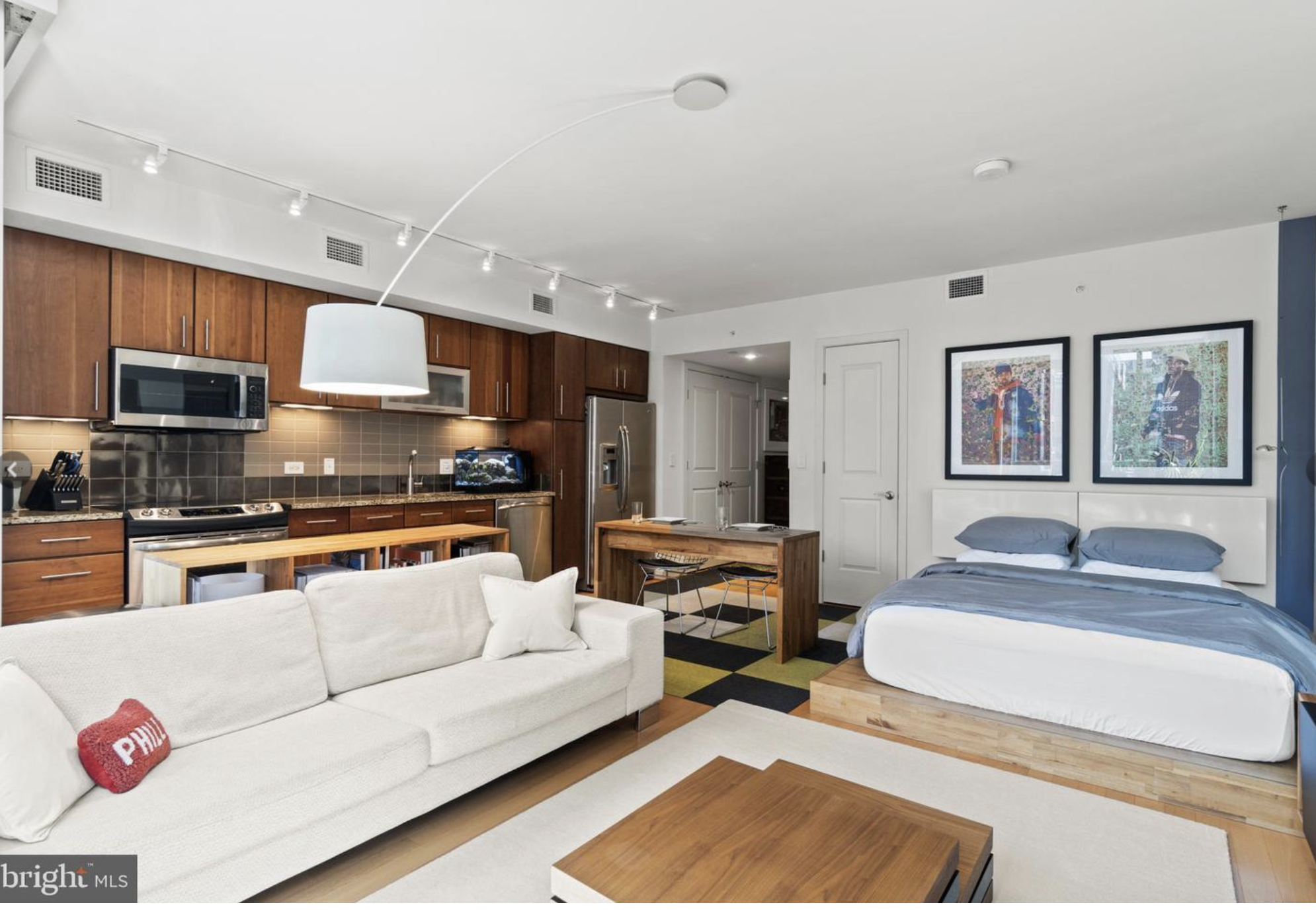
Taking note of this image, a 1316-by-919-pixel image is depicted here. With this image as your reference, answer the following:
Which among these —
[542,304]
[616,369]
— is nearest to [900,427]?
[616,369]

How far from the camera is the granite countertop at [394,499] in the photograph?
454cm

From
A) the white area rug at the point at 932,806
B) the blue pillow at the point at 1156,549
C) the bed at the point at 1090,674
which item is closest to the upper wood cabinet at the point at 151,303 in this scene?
the white area rug at the point at 932,806

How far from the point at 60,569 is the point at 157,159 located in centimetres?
205

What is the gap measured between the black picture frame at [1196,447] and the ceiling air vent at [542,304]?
13.4 ft

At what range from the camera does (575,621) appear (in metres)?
3.23

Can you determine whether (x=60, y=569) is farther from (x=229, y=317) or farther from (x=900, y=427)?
(x=900, y=427)

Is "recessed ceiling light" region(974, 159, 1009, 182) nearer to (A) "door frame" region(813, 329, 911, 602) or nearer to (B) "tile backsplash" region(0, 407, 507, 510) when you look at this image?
(A) "door frame" region(813, 329, 911, 602)

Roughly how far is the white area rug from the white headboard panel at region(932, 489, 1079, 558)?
2422 mm

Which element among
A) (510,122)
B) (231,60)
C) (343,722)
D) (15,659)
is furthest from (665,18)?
(15,659)

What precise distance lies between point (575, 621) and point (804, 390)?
3.53m

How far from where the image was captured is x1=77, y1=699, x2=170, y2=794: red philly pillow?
1.74 meters
